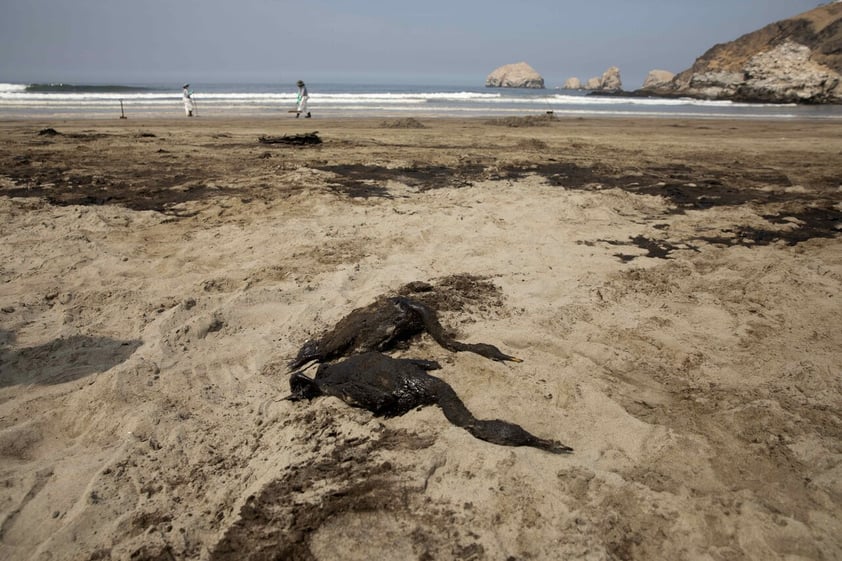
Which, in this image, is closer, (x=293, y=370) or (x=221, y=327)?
(x=293, y=370)

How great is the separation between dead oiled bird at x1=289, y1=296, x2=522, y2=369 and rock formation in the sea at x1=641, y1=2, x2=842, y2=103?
173 ft

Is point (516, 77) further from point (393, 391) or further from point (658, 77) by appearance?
point (393, 391)

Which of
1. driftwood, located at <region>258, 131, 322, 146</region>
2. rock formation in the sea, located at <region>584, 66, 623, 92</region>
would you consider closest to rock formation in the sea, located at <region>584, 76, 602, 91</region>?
rock formation in the sea, located at <region>584, 66, 623, 92</region>

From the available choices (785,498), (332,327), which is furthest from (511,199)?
(785,498)

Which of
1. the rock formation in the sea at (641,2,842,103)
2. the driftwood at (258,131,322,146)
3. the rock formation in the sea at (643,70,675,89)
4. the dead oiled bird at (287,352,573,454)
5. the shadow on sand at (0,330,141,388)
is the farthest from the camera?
the rock formation in the sea at (643,70,675,89)

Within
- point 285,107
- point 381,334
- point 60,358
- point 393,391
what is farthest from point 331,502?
point 285,107

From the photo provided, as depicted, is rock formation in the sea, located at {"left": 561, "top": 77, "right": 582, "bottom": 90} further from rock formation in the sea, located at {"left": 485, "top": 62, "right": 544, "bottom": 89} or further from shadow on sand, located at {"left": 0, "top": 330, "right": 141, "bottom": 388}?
shadow on sand, located at {"left": 0, "top": 330, "right": 141, "bottom": 388}

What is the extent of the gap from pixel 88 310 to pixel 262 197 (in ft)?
10.7

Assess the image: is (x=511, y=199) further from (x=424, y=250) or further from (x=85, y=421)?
(x=85, y=421)

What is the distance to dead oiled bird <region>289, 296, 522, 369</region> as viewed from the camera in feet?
10.5

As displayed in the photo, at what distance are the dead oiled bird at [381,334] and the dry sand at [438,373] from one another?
135 millimetres

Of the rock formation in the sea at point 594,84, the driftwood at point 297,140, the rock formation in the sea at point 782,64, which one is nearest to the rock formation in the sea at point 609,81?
the rock formation in the sea at point 594,84

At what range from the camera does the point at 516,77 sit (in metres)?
122

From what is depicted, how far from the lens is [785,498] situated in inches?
82.4
